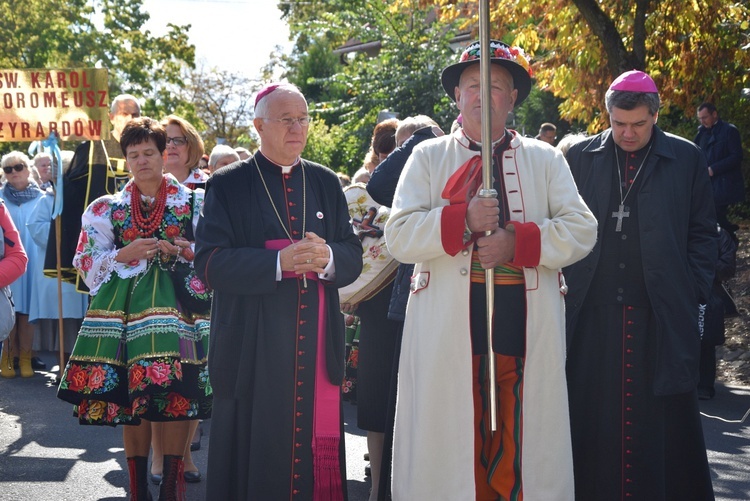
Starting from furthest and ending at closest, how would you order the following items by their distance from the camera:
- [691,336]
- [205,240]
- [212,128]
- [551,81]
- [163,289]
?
[212,128], [551,81], [163,289], [691,336], [205,240]

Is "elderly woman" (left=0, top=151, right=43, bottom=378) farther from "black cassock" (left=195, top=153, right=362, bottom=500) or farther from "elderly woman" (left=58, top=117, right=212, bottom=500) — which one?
"black cassock" (left=195, top=153, right=362, bottom=500)

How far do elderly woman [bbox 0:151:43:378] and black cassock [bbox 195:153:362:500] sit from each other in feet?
22.0

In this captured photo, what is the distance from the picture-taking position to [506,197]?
4.66 meters

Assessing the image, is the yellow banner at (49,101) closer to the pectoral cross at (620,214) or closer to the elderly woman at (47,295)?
the elderly woman at (47,295)

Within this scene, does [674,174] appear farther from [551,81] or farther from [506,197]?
[551,81]

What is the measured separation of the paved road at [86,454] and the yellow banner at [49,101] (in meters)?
2.32

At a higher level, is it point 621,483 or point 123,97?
point 123,97

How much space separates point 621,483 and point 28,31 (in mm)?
32938

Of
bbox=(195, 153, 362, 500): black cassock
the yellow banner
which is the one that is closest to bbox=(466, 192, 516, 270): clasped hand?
bbox=(195, 153, 362, 500): black cassock

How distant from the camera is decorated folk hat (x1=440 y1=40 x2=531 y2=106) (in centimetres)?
467

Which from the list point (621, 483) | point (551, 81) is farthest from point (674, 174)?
point (551, 81)

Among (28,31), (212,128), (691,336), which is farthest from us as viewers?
(212,128)

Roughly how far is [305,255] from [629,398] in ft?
5.98

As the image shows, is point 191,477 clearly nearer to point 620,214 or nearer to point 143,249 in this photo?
point 143,249
